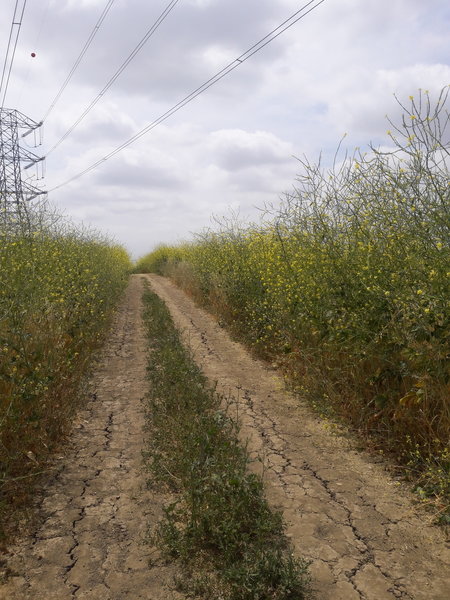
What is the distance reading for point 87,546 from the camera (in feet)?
10.1

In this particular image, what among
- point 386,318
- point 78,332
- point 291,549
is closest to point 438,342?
point 386,318

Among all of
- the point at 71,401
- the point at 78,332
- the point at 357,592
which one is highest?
the point at 78,332

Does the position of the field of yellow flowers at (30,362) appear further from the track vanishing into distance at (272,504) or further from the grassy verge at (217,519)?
the grassy verge at (217,519)

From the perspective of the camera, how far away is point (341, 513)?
3.39 metres

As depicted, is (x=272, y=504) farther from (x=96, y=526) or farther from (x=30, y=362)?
(x=30, y=362)

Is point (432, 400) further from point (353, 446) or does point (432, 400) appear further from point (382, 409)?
point (353, 446)

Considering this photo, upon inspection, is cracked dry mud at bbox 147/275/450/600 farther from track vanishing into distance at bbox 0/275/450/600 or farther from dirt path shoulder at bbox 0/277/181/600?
dirt path shoulder at bbox 0/277/181/600

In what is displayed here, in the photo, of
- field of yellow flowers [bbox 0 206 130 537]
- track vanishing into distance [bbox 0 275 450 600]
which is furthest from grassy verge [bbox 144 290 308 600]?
field of yellow flowers [bbox 0 206 130 537]

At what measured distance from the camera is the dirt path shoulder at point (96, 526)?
2693 mm

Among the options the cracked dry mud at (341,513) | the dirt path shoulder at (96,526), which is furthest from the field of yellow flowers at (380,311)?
the dirt path shoulder at (96,526)

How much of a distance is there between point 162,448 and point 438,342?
7.89 feet

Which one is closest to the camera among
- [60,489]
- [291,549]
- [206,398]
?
[291,549]

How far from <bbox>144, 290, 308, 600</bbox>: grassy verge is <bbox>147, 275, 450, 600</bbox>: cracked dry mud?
0.21 m

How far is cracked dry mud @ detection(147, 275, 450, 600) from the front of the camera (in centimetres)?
269
